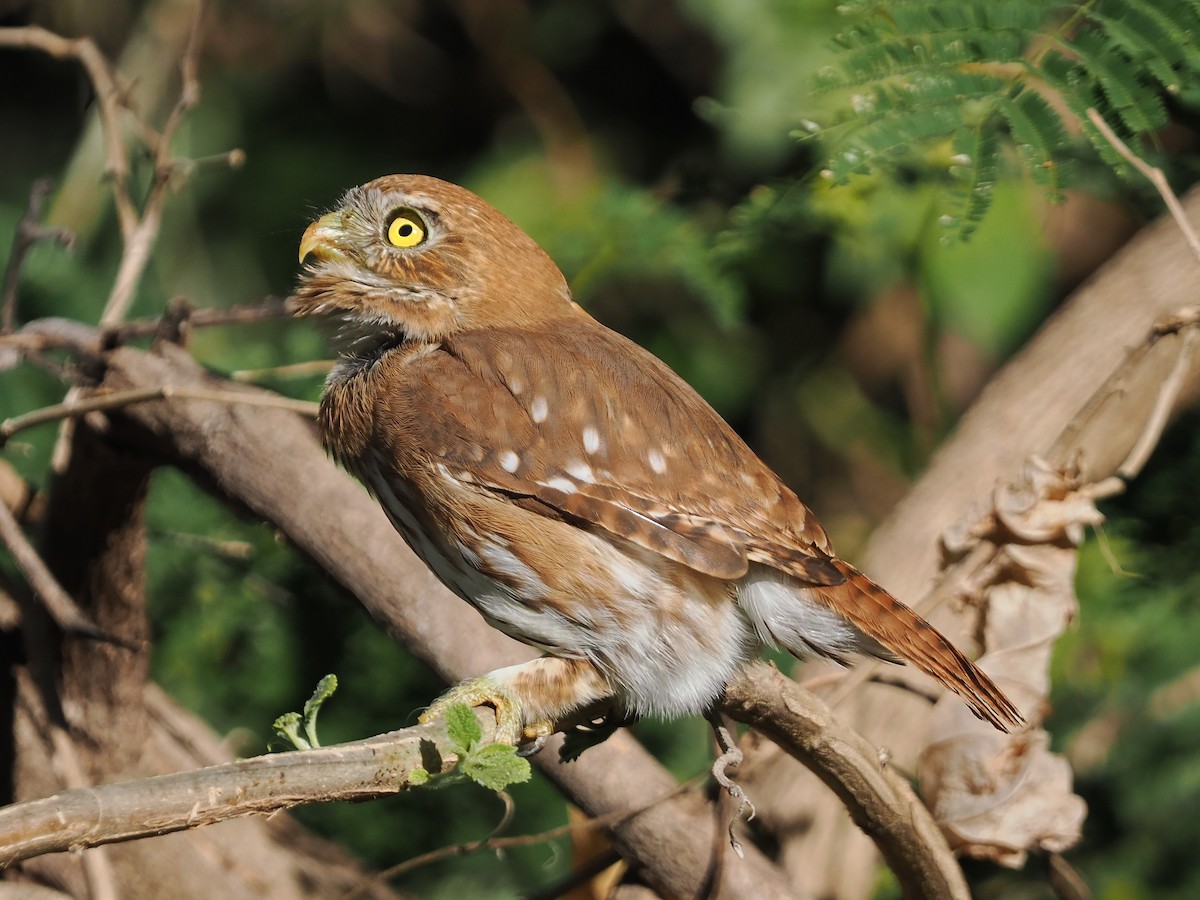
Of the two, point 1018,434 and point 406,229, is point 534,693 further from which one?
point 1018,434

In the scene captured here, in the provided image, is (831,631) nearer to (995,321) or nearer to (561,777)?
(561,777)

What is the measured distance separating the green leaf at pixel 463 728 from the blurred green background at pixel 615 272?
1.67ft

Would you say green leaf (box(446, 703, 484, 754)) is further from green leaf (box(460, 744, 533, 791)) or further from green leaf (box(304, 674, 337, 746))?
green leaf (box(304, 674, 337, 746))

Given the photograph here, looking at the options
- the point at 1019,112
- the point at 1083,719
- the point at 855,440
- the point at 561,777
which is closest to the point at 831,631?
the point at 561,777

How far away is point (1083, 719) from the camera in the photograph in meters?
3.52

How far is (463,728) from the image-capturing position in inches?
69.0

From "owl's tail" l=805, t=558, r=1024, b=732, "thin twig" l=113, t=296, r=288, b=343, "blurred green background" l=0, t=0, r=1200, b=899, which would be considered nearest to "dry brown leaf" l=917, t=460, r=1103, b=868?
"owl's tail" l=805, t=558, r=1024, b=732

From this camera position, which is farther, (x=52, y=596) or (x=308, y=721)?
(x=52, y=596)

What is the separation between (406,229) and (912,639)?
1181 mm

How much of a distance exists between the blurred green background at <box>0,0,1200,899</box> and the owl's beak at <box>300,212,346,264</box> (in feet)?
1.96

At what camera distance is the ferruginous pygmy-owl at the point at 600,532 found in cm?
217

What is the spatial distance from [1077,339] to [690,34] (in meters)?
2.57

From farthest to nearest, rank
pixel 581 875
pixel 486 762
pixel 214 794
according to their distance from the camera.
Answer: pixel 581 875
pixel 486 762
pixel 214 794

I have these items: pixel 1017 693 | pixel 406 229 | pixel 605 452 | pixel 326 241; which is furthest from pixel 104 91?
pixel 1017 693
